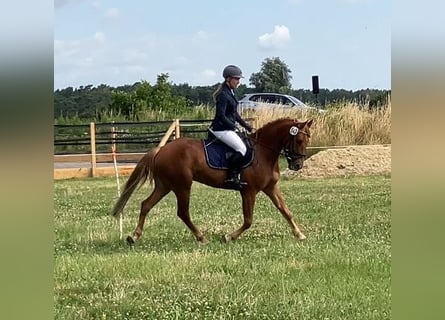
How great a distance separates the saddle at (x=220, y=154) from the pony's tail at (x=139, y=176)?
1.27 ft

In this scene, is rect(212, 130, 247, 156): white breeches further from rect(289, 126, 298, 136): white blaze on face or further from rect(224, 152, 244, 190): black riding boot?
rect(289, 126, 298, 136): white blaze on face

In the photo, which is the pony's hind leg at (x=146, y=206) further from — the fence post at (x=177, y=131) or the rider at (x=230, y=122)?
the rider at (x=230, y=122)

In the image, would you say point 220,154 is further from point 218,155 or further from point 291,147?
point 291,147

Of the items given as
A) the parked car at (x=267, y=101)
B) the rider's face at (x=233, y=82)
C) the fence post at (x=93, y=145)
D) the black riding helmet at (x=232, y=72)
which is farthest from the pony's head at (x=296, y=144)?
the fence post at (x=93, y=145)

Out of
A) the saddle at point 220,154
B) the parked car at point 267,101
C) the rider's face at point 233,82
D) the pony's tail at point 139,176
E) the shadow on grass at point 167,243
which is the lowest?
the shadow on grass at point 167,243

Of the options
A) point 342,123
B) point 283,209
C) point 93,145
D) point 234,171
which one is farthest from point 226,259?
point 342,123

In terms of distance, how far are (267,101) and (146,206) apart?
1.26 meters

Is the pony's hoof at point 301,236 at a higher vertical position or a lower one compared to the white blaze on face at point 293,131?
lower

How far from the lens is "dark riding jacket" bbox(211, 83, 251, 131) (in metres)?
3.81

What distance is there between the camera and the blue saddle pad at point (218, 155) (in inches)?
187

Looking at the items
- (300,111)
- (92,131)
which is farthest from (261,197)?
(92,131)

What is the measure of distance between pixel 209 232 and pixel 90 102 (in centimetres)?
174
